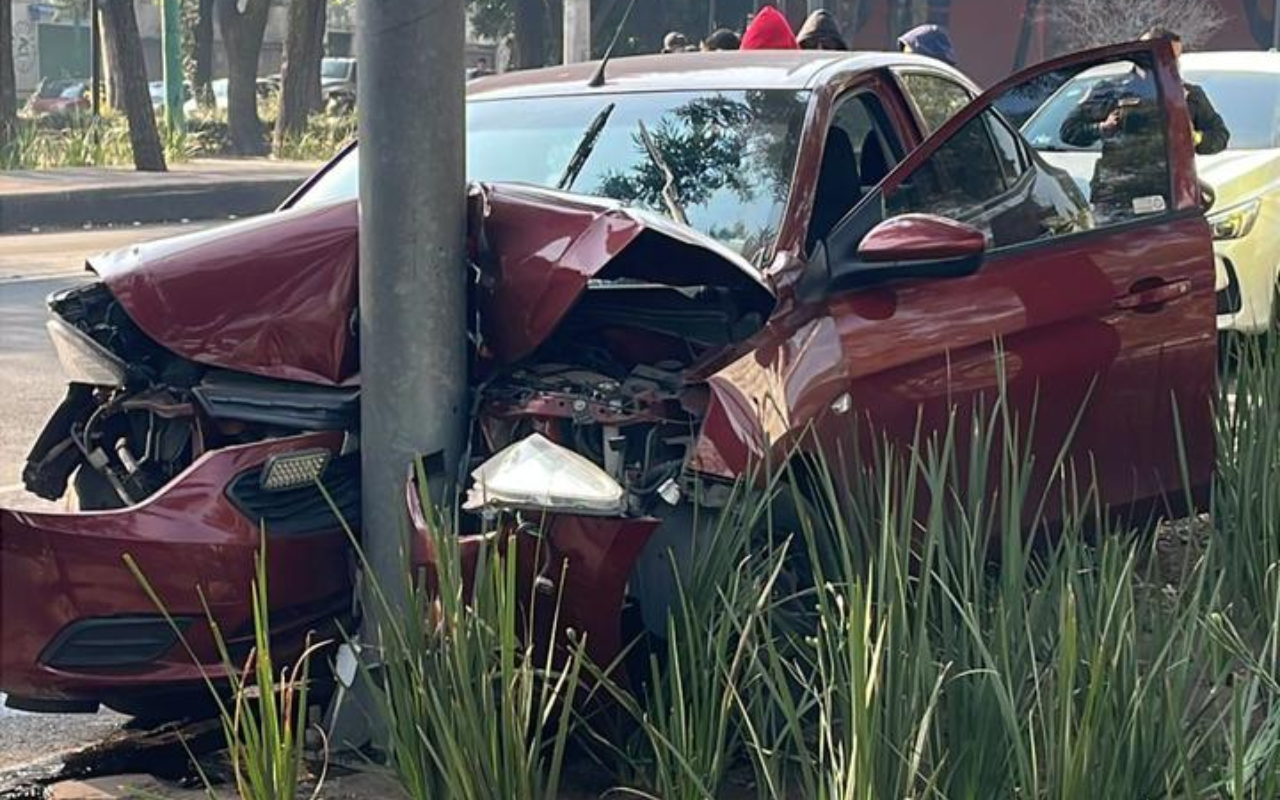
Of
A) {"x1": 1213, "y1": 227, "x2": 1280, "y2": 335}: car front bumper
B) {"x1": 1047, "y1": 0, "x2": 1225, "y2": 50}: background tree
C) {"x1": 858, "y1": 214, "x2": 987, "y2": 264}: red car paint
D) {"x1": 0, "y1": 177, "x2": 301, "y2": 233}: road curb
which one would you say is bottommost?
{"x1": 0, "y1": 177, "x2": 301, "y2": 233}: road curb

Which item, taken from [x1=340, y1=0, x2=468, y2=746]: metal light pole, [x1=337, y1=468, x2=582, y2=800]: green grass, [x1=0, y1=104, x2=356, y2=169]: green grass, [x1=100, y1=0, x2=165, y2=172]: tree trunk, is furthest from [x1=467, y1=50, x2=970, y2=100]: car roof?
[x1=100, y1=0, x2=165, y2=172]: tree trunk

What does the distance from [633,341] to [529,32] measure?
3045 centimetres

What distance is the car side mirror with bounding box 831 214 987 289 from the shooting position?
4500 millimetres

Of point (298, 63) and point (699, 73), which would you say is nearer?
point (699, 73)

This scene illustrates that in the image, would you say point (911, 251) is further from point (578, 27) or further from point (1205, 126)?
point (578, 27)

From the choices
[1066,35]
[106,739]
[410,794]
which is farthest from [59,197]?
[1066,35]

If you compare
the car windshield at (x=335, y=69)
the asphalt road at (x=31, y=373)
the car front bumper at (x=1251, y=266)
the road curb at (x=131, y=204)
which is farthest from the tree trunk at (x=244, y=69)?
the car front bumper at (x=1251, y=266)

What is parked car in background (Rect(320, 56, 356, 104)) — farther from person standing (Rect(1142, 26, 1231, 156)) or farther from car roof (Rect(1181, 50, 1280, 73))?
person standing (Rect(1142, 26, 1231, 156))

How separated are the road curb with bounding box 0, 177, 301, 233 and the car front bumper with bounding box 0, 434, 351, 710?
16.2 metres

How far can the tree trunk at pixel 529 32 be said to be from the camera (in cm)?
3406

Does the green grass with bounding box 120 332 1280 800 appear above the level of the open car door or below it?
below

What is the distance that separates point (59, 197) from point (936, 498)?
18.2 m

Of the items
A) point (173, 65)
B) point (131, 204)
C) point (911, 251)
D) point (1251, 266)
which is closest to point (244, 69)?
point (173, 65)

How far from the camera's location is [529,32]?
34.3m
